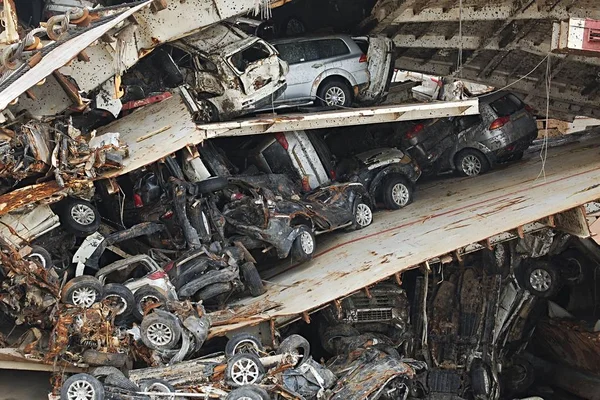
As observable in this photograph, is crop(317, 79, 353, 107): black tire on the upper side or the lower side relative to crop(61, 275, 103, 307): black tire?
upper

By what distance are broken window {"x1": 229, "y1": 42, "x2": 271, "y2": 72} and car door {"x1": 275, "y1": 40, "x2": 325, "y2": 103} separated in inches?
34.2

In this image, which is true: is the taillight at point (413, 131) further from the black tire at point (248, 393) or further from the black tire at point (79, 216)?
the black tire at point (248, 393)

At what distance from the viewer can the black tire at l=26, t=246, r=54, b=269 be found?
13742 millimetres

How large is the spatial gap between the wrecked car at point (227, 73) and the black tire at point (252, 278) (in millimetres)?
3596

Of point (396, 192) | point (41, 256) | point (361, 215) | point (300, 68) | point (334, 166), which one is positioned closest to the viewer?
point (41, 256)

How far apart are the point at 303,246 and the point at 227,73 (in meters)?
3.93

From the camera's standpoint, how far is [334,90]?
19.5 m

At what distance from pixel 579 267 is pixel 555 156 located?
3.24 metres

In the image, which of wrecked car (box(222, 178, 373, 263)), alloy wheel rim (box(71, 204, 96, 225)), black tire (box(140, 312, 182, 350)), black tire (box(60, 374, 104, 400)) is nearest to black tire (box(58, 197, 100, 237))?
alloy wheel rim (box(71, 204, 96, 225))

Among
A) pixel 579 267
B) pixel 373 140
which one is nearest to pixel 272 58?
pixel 373 140

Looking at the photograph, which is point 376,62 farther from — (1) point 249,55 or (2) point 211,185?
(2) point 211,185

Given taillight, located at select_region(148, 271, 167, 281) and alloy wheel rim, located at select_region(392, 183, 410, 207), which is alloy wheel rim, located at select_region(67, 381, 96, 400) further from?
alloy wheel rim, located at select_region(392, 183, 410, 207)

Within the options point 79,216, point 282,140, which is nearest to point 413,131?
point 282,140

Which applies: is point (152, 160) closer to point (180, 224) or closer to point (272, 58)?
point (180, 224)
